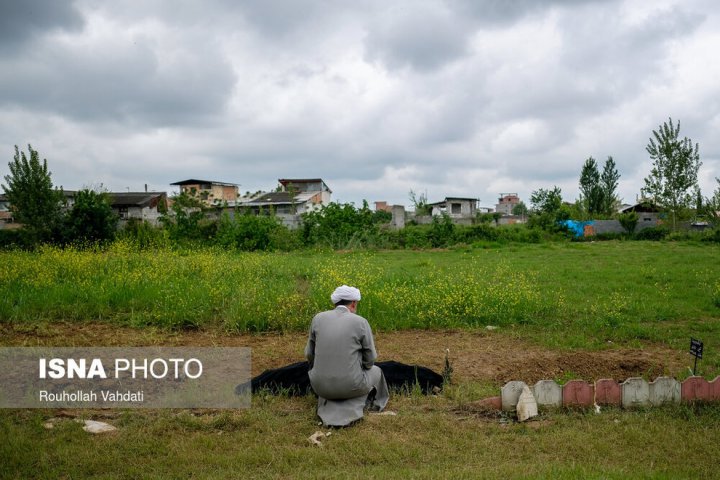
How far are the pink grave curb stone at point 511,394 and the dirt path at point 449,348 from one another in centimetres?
96

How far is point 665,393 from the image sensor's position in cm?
516

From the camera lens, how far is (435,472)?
155 inches

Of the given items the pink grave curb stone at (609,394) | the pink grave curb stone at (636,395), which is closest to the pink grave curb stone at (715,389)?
the pink grave curb stone at (636,395)

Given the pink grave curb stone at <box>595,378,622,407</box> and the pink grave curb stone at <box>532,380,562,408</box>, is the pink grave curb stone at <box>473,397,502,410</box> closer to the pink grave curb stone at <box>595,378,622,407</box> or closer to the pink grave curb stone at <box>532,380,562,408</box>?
the pink grave curb stone at <box>532,380,562,408</box>

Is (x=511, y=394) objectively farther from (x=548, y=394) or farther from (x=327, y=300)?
(x=327, y=300)

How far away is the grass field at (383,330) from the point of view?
13.5 feet

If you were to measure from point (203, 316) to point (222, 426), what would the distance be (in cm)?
402

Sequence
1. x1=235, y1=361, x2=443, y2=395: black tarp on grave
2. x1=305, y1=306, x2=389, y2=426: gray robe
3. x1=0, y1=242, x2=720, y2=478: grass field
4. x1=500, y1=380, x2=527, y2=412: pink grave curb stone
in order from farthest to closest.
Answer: x1=235, y1=361, x2=443, y2=395: black tarp on grave
x1=500, y1=380, x2=527, y2=412: pink grave curb stone
x1=305, y1=306, x2=389, y2=426: gray robe
x1=0, y1=242, x2=720, y2=478: grass field

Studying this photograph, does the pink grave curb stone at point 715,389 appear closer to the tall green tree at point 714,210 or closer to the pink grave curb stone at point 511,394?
the pink grave curb stone at point 511,394

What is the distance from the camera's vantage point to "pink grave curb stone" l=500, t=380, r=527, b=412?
5.10m

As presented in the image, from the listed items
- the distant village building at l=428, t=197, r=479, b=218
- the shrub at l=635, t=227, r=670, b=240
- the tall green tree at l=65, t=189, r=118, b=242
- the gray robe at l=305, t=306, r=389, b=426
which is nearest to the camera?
the gray robe at l=305, t=306, r=389, b=426

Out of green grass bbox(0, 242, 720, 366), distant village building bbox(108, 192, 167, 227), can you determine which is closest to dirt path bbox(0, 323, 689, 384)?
green grass bbox(0, 242, 720, 366)

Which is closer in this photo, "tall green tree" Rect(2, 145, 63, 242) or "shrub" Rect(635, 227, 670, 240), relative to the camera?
"tall green tree" Rect(2, 145, 63, 242)

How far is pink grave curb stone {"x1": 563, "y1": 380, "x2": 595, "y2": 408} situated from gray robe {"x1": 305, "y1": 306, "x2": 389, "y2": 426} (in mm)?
1875
